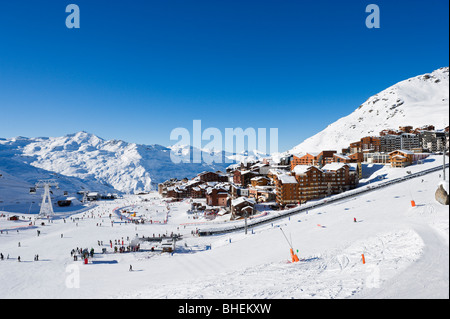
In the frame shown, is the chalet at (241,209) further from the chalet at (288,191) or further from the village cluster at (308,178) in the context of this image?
the chalet at (288,191)

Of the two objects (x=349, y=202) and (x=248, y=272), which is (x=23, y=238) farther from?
(x=349, y=202)

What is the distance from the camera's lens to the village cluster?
192 feet

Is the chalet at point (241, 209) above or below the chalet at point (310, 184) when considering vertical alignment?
below

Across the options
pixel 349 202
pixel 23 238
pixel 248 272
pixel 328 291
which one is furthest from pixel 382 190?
pixel 23 238

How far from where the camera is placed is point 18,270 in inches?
1064

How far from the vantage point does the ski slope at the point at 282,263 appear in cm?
1159

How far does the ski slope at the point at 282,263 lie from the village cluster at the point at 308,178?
12.6 m

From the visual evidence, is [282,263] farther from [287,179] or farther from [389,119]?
[389,119]

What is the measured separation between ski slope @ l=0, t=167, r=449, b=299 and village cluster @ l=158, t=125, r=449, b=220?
12.6 meters

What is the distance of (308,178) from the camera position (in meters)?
59.2

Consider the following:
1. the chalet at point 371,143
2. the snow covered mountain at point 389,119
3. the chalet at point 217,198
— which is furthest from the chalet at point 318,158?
the snow covered mountain at point 389,119

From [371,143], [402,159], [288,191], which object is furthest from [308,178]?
[371,143]

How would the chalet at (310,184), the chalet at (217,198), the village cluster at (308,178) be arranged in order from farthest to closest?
1. the chalet at (217,198)
2. the chalet at (310,184)
3. the village cluster at (308,178)
